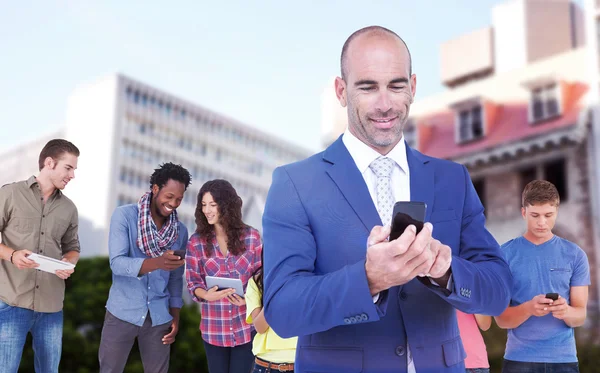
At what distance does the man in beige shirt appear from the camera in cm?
551

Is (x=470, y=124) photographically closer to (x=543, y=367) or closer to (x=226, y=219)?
(x=226, y=219)

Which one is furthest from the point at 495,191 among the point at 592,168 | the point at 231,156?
the point at 231,156

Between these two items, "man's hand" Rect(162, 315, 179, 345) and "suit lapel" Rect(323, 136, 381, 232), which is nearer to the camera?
"suit lapel" Rect(323, 136, 381, 232)

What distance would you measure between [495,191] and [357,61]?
72.4ft

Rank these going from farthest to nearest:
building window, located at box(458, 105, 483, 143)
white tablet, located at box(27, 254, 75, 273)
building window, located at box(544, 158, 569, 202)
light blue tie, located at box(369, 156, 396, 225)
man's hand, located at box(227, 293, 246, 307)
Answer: building window, located at box(458, 105, 483, 143) < building window, located at box(544, 158, 569, 202) < man's hand, located at box(227, 293, 246, 307) < white tablet, located at box(27, 254, 75, 273) < light blue tie, located at box(369, 156, 396, 225)

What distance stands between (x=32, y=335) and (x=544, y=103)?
21228mm

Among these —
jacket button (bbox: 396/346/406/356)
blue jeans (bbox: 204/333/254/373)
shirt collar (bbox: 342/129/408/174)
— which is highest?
shirt collar (bbox: 342/129/408/174)

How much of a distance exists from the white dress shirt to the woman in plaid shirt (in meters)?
3.48

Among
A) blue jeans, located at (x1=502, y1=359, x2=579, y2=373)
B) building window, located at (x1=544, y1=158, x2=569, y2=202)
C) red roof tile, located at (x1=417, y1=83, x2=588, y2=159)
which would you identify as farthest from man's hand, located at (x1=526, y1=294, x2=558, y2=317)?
building window, located at (x1=544, y1=158, x2=569, y2=202)

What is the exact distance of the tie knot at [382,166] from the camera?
2.74 m

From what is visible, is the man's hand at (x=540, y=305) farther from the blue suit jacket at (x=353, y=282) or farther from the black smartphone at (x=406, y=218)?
the black smartphone at (x=406, y=218)

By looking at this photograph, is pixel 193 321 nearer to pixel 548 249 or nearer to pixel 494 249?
pixel 548 249

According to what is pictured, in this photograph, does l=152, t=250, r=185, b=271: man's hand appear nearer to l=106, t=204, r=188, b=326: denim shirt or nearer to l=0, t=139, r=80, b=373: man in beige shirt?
l=106, t=204, r=188, b=326: denim shirt

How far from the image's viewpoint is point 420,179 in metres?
2.74
